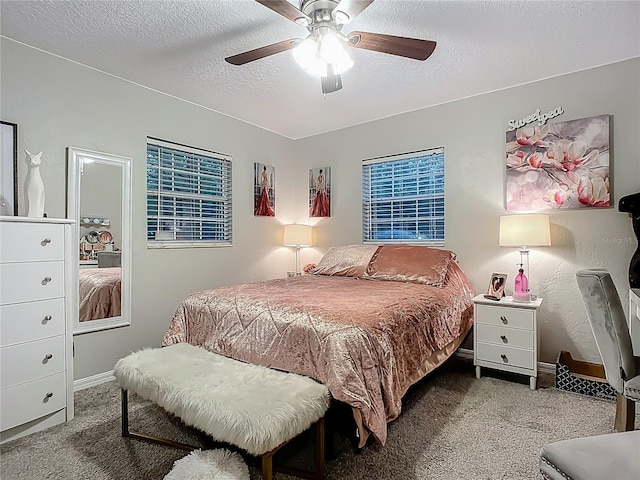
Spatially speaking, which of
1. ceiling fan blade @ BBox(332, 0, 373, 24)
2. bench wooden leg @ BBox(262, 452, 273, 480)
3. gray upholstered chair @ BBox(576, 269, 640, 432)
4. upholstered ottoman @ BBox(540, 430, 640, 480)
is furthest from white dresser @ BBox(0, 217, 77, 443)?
gray upholstered chair @ BBox(576, 269, 640, 432)

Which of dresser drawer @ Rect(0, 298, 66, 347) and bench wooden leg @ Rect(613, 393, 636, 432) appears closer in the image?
bench wooden leg @ Rect(613, 393, 636, 432)

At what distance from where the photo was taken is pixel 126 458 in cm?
180

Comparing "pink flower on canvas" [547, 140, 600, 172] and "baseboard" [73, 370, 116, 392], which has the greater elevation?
"pink flower on canvas" [547, 140, 600, 172]

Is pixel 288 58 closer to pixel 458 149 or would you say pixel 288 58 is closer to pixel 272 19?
pixel 272 19

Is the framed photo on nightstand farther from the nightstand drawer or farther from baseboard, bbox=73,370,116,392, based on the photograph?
baseboard, bbox=73,370,116,392

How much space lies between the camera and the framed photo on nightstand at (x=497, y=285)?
2.92m

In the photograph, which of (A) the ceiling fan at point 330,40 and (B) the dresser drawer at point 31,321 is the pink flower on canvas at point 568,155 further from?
(B) the dresser drawer at point 31,321

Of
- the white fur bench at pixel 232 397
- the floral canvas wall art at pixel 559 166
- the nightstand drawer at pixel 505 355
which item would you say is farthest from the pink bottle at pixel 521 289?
the white fur bench at pixel 232 397

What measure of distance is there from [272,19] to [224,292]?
69.5 inches

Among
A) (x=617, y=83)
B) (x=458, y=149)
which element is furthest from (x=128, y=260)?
(x=617, y=83)

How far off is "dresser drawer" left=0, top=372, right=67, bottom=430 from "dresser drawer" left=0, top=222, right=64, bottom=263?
72 centimetres

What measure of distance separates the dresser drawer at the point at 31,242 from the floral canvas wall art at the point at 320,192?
2771mm

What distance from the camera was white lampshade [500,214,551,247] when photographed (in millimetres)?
2730

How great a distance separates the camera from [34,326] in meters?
2.09
